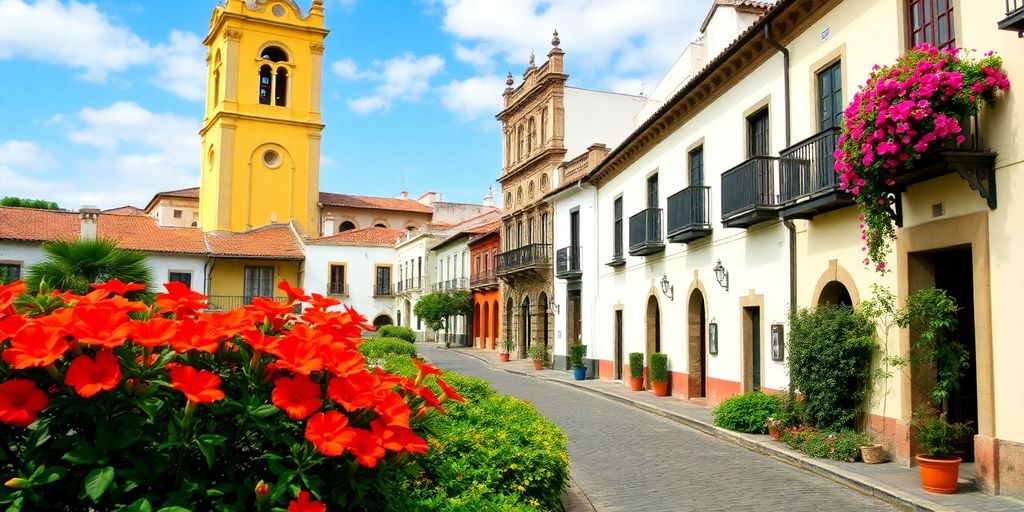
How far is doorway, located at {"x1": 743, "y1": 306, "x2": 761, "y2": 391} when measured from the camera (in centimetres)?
1517

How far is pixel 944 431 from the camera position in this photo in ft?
28.8

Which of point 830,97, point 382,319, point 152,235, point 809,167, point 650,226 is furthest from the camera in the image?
point 382,319

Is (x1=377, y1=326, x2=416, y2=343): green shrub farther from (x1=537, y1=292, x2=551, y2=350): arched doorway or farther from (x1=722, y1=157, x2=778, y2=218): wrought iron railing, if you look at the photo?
(x1=722, y1=157, x2=778, y2=218): wrought iron railing

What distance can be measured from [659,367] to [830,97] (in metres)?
8.68

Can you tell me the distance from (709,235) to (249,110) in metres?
45.2

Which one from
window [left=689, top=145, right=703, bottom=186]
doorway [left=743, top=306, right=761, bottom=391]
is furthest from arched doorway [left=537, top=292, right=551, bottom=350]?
doorway [left=743, top=306, right=761, bottom=391]

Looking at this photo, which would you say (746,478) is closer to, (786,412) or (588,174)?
(786,412)

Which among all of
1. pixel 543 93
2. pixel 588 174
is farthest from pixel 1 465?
pixel 543 93

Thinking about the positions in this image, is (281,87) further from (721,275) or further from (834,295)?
(834,295)

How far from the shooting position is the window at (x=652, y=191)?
2071 centimetres

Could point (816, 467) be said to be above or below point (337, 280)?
below

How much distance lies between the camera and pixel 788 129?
530 inches

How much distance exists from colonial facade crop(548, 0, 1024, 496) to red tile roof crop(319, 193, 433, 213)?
4790 cm

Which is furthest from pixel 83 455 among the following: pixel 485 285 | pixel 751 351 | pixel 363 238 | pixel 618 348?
pixel 363 238
